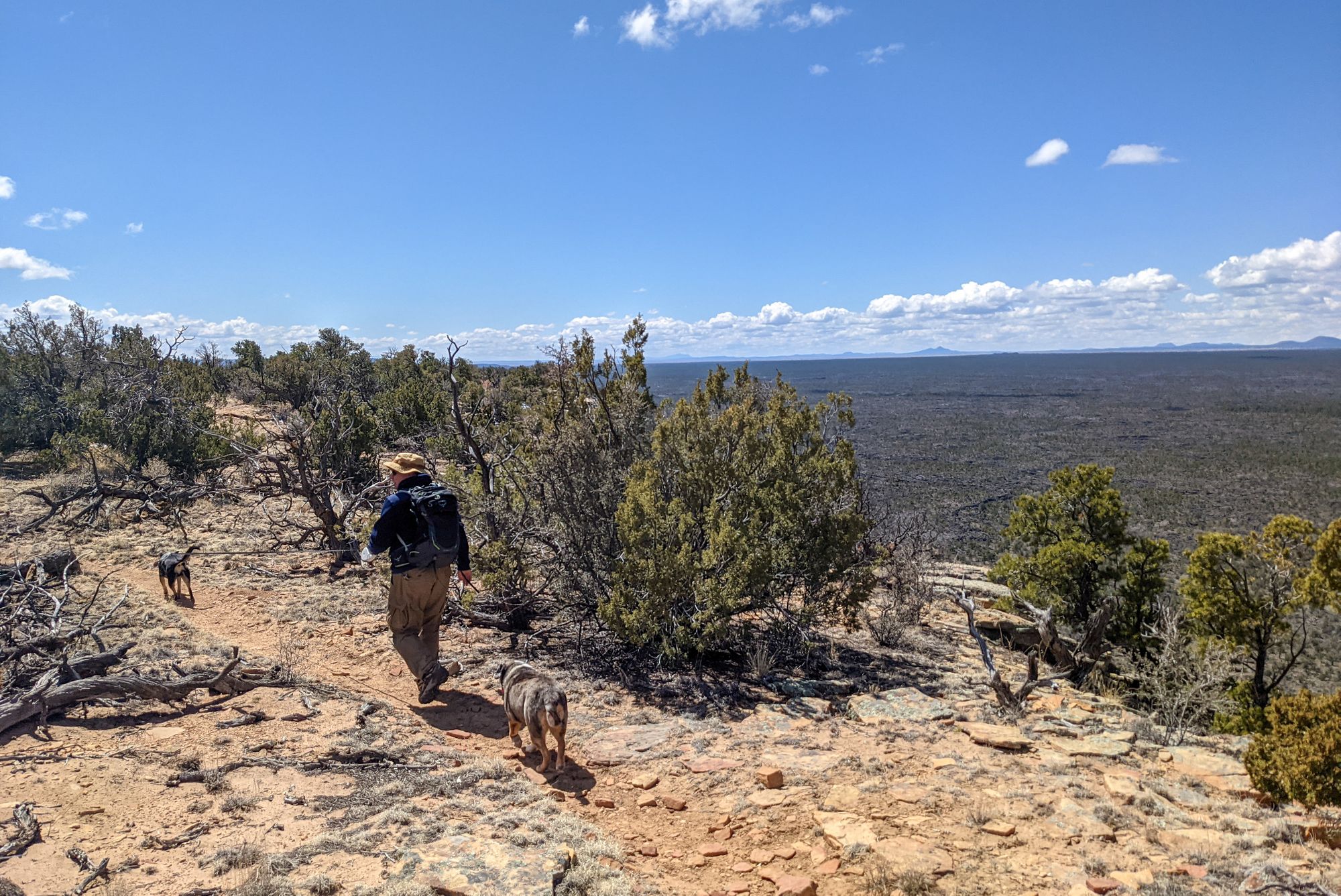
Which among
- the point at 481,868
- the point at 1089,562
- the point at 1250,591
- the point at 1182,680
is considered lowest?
the point at 1182,680

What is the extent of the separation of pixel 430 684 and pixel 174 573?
16.0 feet

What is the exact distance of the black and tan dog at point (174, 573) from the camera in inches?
341

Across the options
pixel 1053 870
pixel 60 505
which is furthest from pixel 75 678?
pixel 60 505

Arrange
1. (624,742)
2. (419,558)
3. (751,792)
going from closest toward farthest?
(751,792) < (624,742) < (419,558)

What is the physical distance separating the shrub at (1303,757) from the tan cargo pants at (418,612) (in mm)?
6381

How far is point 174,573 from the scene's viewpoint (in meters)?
8.70

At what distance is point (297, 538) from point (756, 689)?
846cm

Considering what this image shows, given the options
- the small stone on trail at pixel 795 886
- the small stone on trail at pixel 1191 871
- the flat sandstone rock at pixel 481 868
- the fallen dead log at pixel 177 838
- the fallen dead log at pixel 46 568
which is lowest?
the small stone on trail at pixel 1191 871

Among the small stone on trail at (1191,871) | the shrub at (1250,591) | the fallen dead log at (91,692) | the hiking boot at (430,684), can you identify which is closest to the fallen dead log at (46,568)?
the fallen dead log at (91,692)

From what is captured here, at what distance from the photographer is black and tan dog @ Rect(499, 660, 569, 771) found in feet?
15.7

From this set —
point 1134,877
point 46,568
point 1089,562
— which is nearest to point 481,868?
point 1134,877

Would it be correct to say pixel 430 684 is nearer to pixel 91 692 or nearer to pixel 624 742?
pixel 624 742

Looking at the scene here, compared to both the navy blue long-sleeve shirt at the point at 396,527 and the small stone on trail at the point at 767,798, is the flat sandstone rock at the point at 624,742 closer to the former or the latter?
the small stone on trail at the point at 767,798

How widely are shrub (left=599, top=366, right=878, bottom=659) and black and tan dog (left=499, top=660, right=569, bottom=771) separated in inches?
63.2
